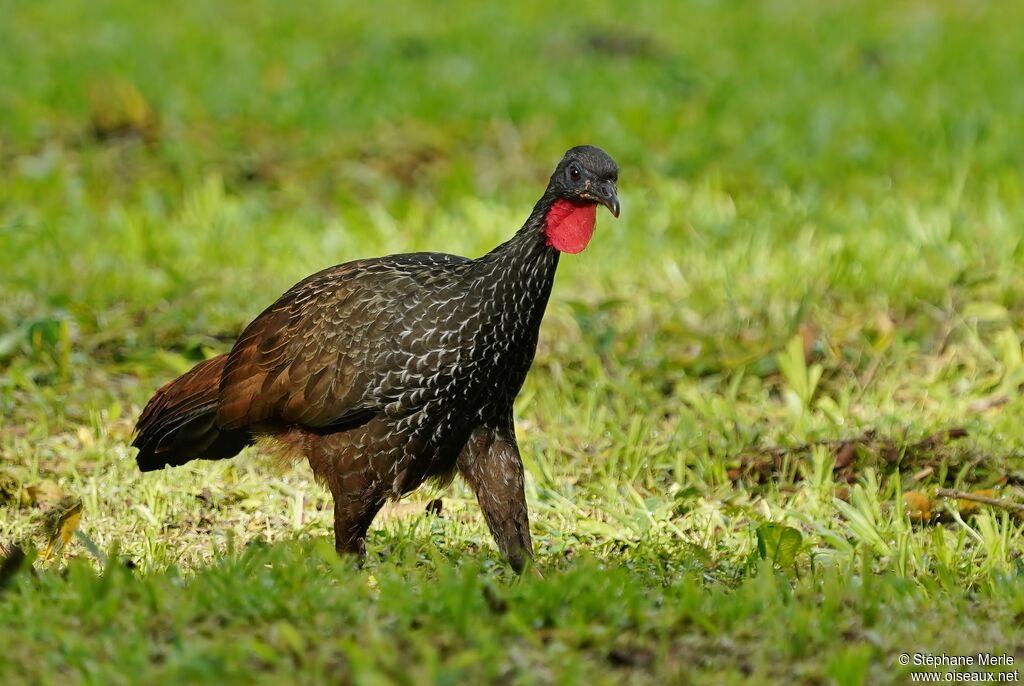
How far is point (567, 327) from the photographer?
6375 mm

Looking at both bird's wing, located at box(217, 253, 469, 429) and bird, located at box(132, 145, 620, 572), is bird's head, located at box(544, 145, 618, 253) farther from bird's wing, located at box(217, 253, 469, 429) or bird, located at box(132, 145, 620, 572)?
bird's wing, located at box(217, 253, 469, 429)

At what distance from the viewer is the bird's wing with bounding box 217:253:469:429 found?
13.9 ft

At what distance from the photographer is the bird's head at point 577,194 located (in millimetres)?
4148

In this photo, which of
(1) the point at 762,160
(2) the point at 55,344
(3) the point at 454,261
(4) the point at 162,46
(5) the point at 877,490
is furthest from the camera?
(4) the point at 162,46

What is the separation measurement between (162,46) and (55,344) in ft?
15.9

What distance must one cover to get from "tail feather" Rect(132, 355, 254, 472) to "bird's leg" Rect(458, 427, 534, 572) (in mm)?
776

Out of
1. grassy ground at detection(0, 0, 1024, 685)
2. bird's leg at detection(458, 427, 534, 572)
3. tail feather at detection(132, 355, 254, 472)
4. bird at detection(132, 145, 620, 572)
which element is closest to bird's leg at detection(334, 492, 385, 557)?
bird at detection(132, 145, 620, 572)

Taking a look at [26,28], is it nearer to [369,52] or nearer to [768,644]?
[369,52]

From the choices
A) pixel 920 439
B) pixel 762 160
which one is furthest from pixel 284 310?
pixel 762 160

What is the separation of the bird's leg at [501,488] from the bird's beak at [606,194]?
755mm

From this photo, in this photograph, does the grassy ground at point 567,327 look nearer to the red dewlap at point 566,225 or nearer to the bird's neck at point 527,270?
the bird's neck at point 527,270

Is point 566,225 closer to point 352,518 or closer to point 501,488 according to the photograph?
point 501,488

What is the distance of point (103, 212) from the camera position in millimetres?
7664

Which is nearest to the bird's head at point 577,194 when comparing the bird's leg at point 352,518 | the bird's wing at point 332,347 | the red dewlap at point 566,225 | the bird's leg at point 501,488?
the red dewlap at point 566,225
